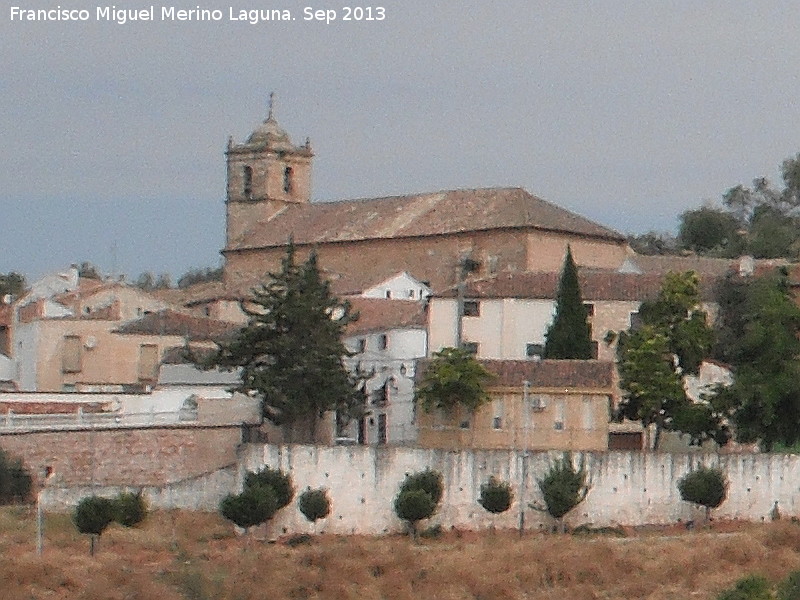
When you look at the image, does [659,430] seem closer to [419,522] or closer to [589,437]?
[589,437]

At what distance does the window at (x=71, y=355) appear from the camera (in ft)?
209

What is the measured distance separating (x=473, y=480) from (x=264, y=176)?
4386 cm

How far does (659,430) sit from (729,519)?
4188 millimetres

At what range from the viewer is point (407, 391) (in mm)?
55469

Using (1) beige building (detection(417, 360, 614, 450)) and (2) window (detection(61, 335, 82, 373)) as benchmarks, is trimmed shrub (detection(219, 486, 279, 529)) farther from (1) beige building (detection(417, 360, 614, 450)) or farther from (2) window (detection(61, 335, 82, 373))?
(2) window (detection(61, 335, 82, 373))

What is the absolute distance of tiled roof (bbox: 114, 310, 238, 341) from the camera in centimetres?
6397

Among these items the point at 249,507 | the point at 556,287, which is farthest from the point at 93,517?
the point at 556,287

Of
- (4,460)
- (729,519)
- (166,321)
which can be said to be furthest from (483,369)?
(166,321)

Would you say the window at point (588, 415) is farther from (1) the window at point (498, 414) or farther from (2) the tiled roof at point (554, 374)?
(1) the window at point (498, 414)

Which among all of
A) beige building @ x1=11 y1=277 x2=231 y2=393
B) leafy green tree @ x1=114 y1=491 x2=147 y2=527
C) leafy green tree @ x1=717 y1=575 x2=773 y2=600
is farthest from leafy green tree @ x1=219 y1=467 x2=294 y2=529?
beige building @ x1=11 y1=277 x2=231 y2=393

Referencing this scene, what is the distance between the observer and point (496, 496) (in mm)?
47312

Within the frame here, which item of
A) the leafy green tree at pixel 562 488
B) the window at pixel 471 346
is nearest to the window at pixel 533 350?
the window at pixel 471 346

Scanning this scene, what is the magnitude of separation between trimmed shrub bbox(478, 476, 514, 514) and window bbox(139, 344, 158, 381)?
17965 millimetres

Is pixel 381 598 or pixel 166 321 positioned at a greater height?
pixel 166 321
